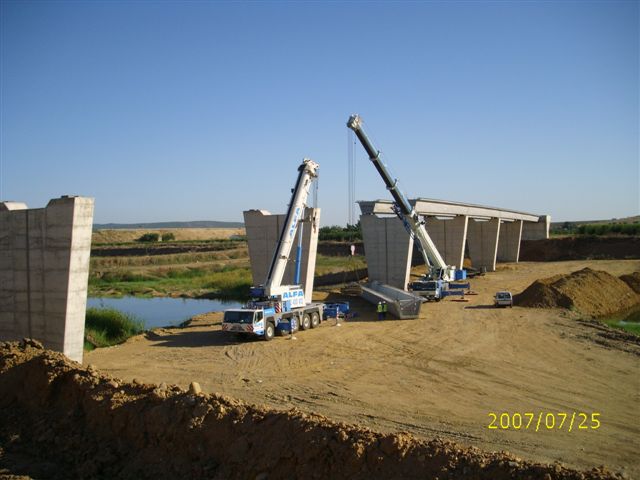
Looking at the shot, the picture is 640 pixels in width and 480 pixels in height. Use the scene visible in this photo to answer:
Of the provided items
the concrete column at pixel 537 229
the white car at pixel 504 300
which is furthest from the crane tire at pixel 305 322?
the concrete column at pixel 537 229

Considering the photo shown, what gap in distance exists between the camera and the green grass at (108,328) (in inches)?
1033

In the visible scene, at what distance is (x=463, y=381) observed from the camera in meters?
17.2

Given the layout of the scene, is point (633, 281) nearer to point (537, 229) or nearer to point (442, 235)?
point (442, 235)

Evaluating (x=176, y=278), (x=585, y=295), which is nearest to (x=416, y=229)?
(x=585, y=295)

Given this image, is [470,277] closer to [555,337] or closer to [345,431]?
[555,337]

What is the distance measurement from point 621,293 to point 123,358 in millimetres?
30465

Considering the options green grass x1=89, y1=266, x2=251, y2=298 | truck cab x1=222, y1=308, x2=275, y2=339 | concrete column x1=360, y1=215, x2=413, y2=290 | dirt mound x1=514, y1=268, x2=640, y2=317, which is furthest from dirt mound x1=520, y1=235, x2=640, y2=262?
truck cab x1=222, y1=308, x2=275, y2=339

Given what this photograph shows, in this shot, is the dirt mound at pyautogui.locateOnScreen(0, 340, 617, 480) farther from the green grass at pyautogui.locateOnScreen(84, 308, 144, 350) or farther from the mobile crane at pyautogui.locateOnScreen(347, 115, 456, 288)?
the mobile crane at pyautogui.locateOnScreen(347, 115, 456, 288)

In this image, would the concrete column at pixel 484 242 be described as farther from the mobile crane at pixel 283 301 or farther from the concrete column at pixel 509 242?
the mobile crane at pixel 283 301

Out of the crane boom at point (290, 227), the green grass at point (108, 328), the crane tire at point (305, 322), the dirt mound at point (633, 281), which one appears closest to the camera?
the crane boom at point (290, 227)

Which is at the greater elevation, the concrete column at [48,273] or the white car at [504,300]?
the concrete column at [48,273]

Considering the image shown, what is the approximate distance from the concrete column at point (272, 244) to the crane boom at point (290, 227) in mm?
1946

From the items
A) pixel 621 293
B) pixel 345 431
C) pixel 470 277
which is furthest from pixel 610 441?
pixel 470 277

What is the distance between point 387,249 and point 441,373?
2234cm
